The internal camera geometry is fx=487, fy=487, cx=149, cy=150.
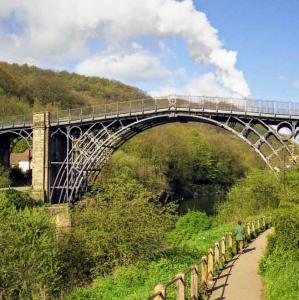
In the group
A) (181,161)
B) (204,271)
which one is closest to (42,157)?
(204,271)

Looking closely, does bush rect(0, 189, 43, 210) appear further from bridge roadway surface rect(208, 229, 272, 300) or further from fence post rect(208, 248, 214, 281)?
fence post rect(208, 248, 214, 281)

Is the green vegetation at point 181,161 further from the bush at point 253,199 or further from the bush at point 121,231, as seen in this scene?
the bush at point 121,231

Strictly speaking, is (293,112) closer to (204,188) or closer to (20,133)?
(20,133)

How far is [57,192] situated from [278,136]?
22158mm

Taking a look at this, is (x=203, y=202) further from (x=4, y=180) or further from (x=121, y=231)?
(x=121, y=231)

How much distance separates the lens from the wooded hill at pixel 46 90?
87.7 m

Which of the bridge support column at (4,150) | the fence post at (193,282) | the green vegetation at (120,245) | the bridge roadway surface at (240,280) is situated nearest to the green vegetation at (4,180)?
the bridge support column at (4,150)

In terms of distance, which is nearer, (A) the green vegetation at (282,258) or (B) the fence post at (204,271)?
(A) the green vegetation at (282,258)

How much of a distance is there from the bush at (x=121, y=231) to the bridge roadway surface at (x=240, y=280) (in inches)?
122

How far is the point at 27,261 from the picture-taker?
18797 millimetres

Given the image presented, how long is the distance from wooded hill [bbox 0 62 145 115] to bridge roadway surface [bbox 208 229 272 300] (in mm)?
64648

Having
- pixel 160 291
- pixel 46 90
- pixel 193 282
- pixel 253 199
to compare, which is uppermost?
pixel 46 90

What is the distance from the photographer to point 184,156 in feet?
268

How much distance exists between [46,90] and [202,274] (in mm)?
93482
